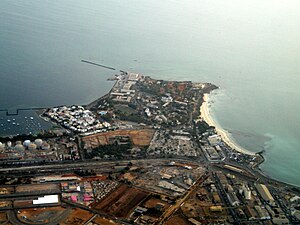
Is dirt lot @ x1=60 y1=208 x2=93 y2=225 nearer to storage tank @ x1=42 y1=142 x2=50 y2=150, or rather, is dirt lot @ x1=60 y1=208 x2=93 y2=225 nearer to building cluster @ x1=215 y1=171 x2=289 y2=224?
storage tank @ x1=42 y1=142 x2=50 y2=150

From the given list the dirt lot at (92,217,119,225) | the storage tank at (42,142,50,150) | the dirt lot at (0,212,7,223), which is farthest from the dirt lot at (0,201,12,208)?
the storage tank at (42,142,50,150)

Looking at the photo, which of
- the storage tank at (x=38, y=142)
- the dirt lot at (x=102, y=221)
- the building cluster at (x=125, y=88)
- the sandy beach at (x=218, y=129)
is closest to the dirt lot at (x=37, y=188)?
the dirt lot at (x=102, y=221)

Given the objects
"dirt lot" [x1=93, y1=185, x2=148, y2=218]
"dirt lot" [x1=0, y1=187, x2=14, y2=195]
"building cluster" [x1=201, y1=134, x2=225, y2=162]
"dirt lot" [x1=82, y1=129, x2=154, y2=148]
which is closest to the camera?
"dirt lot" [x1=93, y1=185, x2=148, y2=218]

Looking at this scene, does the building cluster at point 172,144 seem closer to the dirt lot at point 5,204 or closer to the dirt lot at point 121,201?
the dirt lot at point 121,201

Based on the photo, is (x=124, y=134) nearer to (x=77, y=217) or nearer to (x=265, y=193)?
(x=77, y=217)

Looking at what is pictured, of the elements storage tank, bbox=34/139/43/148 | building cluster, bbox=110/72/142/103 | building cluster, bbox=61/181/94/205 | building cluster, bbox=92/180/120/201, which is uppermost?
building cluster, bbox=110/72/142/103
